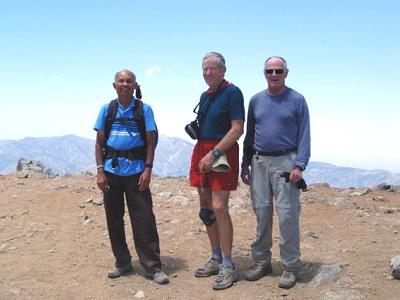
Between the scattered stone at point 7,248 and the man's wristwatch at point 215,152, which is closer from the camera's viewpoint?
the man's wristwatch at point 215,152

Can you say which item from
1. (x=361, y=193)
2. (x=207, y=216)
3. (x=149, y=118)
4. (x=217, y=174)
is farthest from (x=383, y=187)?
(x=149, y=118)

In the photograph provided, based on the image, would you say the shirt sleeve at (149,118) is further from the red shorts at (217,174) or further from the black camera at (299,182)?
the black camera at (299,182)

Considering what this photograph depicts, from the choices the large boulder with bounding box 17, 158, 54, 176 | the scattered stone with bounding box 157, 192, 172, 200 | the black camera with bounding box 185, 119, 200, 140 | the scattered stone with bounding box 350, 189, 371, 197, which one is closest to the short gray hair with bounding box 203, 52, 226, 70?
the black camera with bounding box 185, 119, 200, 140

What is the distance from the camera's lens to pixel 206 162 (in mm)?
5352

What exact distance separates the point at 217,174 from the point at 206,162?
0.25m

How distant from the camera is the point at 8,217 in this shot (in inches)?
373

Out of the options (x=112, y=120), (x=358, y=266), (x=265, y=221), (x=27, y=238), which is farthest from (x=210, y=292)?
(x=27, y=238)

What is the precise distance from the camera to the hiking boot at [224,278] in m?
5.57

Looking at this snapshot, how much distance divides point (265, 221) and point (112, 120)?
2.42 metres

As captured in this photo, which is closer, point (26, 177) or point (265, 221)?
point (265, 221)

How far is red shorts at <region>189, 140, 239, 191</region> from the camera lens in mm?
5484

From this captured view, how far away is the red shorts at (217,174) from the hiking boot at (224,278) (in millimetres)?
1062

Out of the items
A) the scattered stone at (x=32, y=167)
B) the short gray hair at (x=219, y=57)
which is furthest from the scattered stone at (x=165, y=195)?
the scattered stone at (x=32, y=167)

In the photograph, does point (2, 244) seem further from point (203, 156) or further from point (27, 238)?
point (203, 156)
